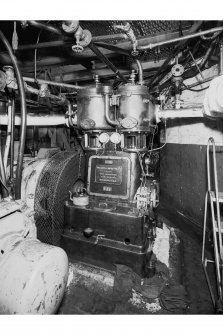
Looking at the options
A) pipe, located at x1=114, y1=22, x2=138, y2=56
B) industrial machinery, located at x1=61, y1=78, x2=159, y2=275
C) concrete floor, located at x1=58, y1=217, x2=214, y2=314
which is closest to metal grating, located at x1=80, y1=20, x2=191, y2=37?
pipe, located at x1=114, y1=22, x2=138, y2=56

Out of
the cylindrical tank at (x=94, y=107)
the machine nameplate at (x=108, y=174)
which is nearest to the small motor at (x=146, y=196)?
the machine nameplate at (x=108, y=174)

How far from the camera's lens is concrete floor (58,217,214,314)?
2.28m

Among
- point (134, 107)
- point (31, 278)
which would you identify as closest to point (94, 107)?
point (134, 107)

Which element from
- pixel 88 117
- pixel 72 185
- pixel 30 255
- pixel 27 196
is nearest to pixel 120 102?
pixel 88 117

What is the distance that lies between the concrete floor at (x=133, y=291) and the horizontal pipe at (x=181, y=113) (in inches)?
84.8

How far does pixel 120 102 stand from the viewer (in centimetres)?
289

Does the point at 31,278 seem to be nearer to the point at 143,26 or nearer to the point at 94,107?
the point at 94,107

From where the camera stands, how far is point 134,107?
2.79m

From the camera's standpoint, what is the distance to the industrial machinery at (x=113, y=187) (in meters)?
2.68

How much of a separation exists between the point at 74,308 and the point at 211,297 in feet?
5.27

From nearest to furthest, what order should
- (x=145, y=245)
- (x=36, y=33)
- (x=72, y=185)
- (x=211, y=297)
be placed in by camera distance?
(x=211, y=297) < (x=145, y=245) < (x=36, y=33) < (x=72, y=185)

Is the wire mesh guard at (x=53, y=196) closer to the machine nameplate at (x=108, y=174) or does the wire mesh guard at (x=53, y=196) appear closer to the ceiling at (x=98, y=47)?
the machine nameplate at (x=108, y=174)

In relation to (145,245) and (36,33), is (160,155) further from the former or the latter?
(36,33)

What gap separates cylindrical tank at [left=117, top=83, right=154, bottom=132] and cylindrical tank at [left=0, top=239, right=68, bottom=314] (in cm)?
180
